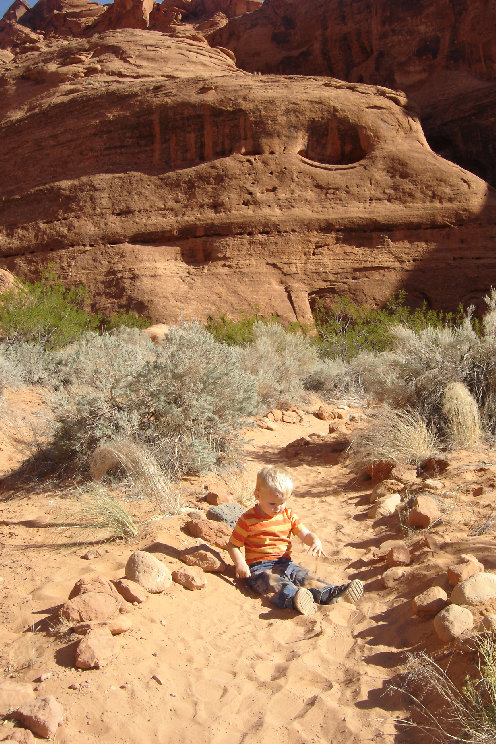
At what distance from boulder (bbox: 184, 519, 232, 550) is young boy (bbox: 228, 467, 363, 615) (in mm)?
359

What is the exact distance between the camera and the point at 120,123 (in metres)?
22.8

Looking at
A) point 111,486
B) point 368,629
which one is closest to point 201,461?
point 111,486

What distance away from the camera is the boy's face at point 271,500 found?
3.68 m

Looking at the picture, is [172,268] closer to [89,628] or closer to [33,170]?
[33,170]

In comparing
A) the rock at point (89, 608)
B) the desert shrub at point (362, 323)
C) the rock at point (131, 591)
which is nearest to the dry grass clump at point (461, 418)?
the rock at point (131, 591)

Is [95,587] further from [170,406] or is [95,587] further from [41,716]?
[170,406]

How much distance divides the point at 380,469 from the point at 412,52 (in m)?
32.0

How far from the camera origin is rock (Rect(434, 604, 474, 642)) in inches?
107

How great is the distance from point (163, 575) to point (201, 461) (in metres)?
2.43

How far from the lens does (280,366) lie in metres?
12.0

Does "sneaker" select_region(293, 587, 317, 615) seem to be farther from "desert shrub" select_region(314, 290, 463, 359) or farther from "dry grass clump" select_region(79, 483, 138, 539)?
"desert shrub" select_region(314, 290, 463, 359)

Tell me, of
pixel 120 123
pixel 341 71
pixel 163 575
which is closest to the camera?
pixel 163 575

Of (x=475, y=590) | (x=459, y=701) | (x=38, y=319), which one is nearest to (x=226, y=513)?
(x=475, y=590)

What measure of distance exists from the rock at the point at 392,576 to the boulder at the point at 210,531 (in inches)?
45.5
